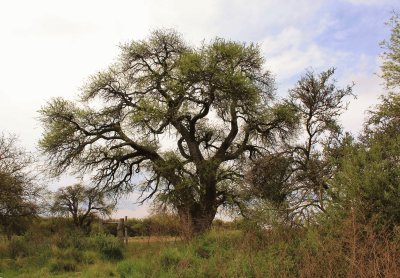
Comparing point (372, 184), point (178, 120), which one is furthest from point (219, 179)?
point (372, 184)

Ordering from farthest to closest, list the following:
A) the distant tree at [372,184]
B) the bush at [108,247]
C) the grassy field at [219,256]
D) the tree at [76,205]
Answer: the tree at [76,205] → the bush at [108,247] → the distant tree at [372,184] → the grassy field at [219,256]

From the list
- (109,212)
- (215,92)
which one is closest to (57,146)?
(215,92)

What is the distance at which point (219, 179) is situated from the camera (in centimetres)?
2348

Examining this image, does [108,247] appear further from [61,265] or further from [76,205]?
[76,205]

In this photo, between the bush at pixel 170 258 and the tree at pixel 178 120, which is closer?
the bush at pixel 170 258

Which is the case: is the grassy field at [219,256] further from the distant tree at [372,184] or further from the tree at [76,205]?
the tree at [76,205]

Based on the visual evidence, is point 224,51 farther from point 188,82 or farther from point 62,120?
point 62,120

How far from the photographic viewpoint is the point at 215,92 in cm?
2294

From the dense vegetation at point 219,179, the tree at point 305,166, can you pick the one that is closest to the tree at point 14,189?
the dense vegetation at point 219,179

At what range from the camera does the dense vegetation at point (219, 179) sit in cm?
901

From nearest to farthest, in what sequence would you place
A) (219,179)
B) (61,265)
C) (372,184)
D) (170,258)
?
(372,184) → (170,258) → (61,265) → (219,179)

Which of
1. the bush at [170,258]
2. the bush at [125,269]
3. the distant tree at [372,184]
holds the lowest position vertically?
the bush at [125,269]

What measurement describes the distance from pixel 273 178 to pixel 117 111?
13.2 metres

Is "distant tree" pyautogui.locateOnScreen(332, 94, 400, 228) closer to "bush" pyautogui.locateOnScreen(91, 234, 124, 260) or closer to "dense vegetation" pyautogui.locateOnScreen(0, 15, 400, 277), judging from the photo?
"dense vegetation" pyautogui.locateOnScreen(0, 15, 400, 277)
